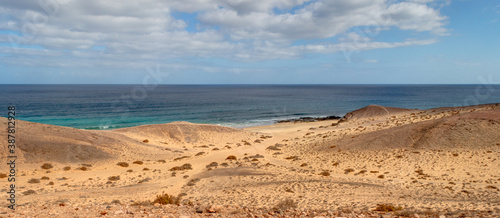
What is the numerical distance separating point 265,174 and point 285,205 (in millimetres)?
6233

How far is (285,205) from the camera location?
41.2ft

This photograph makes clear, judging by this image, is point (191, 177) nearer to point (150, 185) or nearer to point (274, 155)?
point (150, 185)

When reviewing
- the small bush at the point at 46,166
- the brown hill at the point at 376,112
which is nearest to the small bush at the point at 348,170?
the small bush at the point at 46,166

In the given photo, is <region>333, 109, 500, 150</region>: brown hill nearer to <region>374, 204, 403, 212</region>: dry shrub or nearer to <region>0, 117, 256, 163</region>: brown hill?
<region>374, 204, 403, 212</region>: dry shrub

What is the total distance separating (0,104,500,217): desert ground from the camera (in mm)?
11500

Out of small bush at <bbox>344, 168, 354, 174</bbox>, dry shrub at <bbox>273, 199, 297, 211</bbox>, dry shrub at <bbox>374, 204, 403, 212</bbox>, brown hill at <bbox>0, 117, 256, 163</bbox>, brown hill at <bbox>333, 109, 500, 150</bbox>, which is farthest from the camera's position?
brown hill at <bbox>333, 109, 500, 150</bbox>

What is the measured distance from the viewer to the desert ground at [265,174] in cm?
1150

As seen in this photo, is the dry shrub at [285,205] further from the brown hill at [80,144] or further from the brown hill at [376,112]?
the brown hill at [376,112]

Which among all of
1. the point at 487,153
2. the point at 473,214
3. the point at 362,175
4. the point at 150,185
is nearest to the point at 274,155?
the point at 362,175

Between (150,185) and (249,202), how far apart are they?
21.6 ft

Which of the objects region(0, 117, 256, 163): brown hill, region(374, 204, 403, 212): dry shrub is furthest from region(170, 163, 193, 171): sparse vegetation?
region(374, 204, 403, 212): dry shrub

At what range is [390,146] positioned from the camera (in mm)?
24250

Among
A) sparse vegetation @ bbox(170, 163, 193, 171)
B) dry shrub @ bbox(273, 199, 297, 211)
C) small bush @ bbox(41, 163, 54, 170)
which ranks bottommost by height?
sparse vegetation @ bbox(170, 163, 193, 171)

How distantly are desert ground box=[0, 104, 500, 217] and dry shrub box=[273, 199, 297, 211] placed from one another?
0.04 metres
